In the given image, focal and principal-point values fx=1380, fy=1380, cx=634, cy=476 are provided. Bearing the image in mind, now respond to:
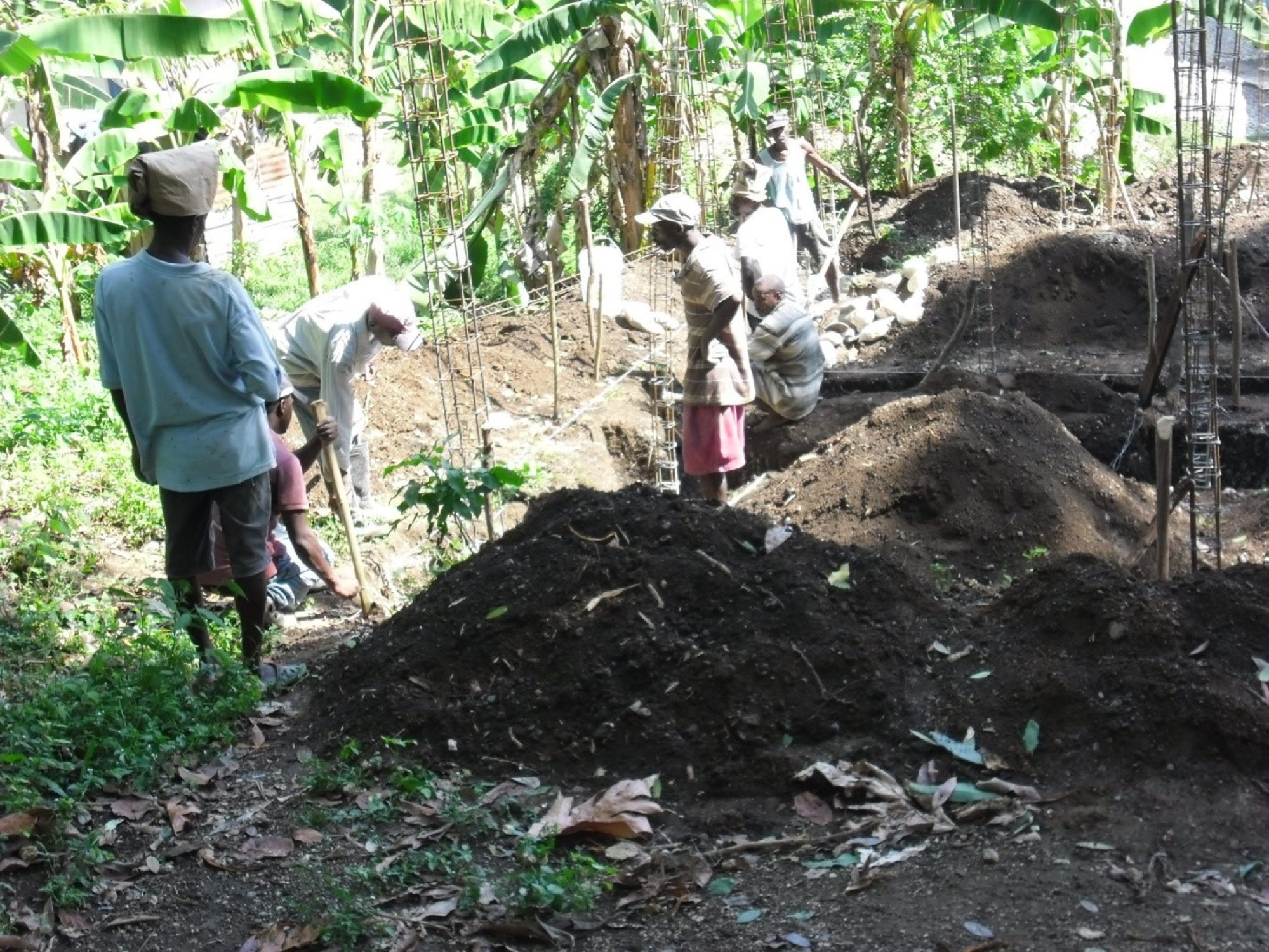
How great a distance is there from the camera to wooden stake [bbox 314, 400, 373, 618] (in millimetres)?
6047

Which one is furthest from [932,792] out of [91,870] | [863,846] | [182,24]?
[182,24]

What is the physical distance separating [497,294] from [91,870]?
11.6 m

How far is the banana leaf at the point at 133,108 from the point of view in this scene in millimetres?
10891

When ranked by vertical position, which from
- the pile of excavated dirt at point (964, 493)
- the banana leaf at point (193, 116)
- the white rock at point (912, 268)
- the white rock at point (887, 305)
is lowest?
the pile of excavated dirt at point (964, 493)

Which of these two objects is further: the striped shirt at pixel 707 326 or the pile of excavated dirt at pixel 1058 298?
the pile of excavated dirt at pixel 1058 298

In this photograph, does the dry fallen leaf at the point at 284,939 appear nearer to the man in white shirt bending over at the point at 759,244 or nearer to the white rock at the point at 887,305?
the man in white shirt bending over at the point at 759,244

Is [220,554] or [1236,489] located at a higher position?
[220,554]

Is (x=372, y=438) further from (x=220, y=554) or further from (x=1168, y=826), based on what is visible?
(x=1168, y=826)

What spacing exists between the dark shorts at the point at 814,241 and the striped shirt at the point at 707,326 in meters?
4.75

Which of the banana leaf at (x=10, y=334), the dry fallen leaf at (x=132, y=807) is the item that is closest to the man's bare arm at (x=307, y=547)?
the dry fallen leaf at (x=132, y=807)

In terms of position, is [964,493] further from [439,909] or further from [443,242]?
[439,909]

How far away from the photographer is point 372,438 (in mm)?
9727

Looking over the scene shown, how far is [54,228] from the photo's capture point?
383 inches

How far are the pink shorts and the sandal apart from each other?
2.63 meters
